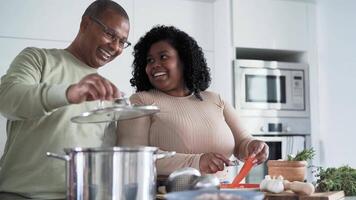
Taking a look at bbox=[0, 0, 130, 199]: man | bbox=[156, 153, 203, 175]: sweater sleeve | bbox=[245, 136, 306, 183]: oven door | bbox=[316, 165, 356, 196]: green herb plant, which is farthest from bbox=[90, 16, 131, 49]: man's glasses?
bbox=[245, 136, 306, 183]: oven door

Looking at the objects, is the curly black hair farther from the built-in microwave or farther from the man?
the built-in microwave

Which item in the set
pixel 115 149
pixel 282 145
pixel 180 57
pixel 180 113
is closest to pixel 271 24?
pixel 282 145

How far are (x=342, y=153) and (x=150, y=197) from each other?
199 centimetres

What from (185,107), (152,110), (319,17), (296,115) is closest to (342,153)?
(296,115)

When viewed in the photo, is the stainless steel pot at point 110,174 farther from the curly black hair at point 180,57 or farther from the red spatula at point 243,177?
the curly black hair at point 180,57

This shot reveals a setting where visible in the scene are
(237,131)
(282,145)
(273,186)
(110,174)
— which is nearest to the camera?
(110,174)

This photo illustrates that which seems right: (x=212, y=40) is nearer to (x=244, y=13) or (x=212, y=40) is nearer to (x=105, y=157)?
(x=244, y=13)

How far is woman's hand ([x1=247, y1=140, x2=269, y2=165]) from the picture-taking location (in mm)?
1177

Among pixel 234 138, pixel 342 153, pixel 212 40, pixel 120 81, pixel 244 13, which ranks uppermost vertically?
pixel 244 13

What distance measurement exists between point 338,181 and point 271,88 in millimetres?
1371

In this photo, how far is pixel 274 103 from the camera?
97.7 inches

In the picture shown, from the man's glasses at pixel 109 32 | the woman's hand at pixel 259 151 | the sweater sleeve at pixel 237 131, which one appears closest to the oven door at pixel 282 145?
the sweater sleeve at pixel 237 131

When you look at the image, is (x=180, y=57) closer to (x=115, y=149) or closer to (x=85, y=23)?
(x=85, y=23)

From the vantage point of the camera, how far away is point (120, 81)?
7.04 feet
